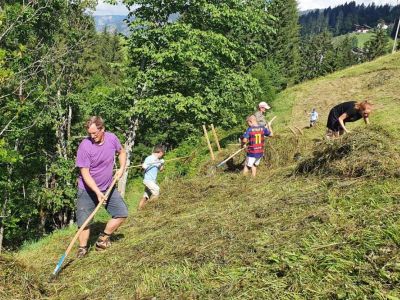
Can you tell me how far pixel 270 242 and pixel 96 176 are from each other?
264cm

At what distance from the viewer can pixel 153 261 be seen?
4.62 meters

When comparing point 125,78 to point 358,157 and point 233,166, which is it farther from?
point 358,157

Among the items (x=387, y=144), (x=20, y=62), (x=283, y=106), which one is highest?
(x=20, y=62)

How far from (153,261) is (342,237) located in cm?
217

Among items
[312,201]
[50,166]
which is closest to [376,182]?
[312,201]

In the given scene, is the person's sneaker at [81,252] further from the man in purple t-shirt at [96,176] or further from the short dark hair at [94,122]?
the short dark hair at [94,122]

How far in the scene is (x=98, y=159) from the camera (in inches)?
214

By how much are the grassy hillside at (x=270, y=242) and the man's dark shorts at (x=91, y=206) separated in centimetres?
51

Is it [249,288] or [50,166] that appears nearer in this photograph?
[249,288]

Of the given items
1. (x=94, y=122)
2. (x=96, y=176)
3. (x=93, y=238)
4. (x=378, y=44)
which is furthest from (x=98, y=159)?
(x=378, y=44)

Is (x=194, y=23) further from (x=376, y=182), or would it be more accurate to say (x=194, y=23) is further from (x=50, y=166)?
(x=376, y=182)

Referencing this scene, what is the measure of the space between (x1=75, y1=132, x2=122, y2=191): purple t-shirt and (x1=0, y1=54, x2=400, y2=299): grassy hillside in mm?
1029

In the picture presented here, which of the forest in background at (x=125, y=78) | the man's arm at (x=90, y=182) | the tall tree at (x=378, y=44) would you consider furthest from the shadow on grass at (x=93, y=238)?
the tall tree at (x=378, y=44)

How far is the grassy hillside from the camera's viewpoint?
3.35 meters
